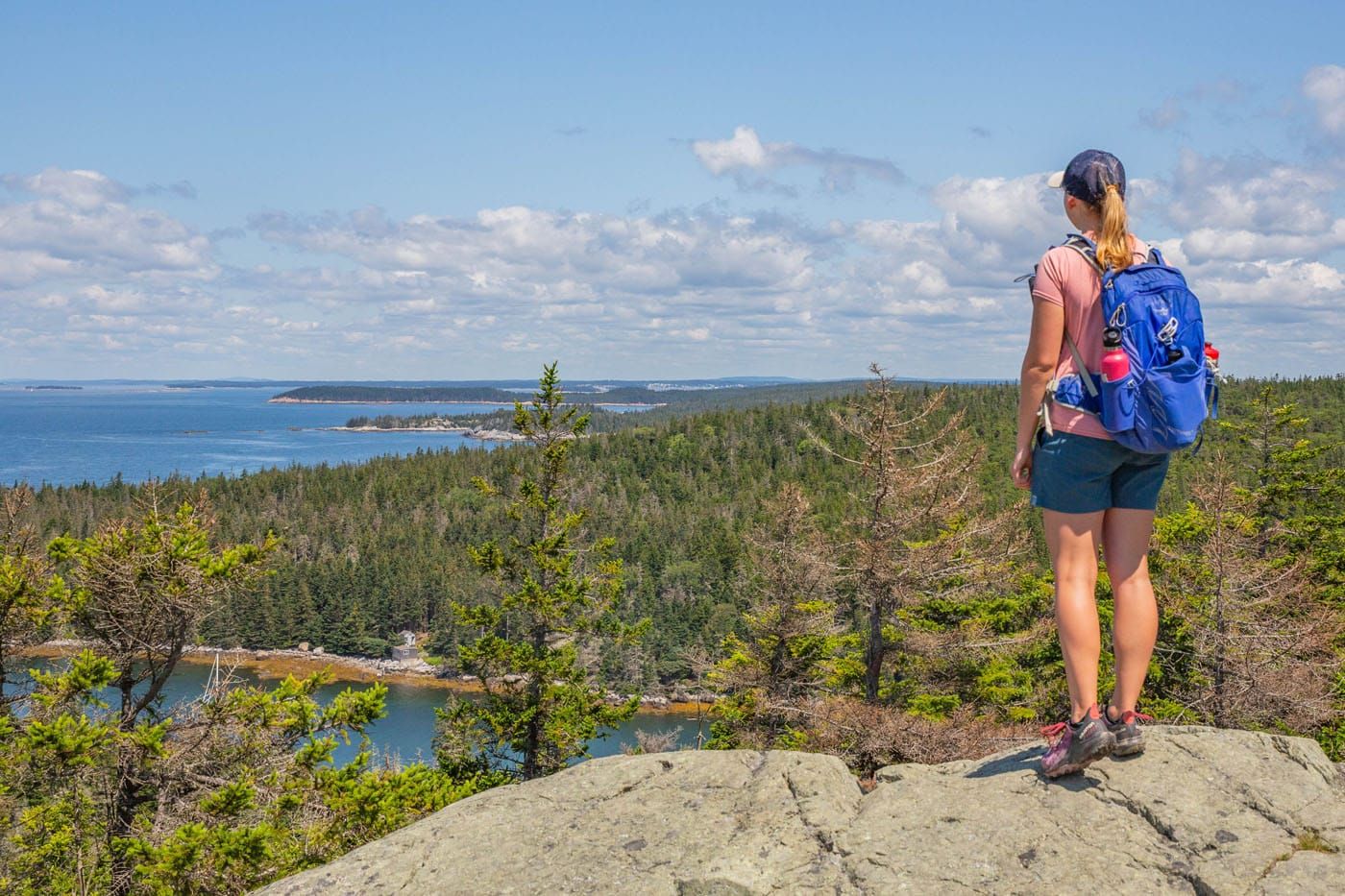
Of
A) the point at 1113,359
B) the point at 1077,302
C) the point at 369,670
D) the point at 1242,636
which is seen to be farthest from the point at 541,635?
the point at 369,670

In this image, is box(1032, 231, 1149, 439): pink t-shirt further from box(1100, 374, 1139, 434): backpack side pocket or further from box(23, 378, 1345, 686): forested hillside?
box(23, 378, 1345, 686): forested hillside

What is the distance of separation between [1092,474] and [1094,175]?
152 centimetres

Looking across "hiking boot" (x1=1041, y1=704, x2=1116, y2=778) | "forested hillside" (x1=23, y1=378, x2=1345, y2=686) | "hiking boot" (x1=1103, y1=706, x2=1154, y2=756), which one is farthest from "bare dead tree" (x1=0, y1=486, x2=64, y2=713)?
"forested hillside" (x1=23, y1=378, x2=1345, y2=686)

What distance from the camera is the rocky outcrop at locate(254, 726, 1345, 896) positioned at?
420cm

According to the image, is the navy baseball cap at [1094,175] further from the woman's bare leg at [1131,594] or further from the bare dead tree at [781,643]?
the bare dead tree at [781,643]

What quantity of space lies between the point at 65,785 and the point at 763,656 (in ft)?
51.6

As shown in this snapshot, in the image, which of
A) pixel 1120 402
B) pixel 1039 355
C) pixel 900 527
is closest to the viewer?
pixel 1120 402

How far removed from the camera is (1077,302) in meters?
4.39

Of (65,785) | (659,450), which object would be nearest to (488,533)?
(659,450)

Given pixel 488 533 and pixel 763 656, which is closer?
pixel 763 656

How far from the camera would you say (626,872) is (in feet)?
15.6

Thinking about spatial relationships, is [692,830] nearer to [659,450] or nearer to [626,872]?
[626,872]

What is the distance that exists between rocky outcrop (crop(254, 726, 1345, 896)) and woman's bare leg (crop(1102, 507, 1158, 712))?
66cm

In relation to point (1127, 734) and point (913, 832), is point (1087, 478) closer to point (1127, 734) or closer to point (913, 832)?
point (1127, 734)
